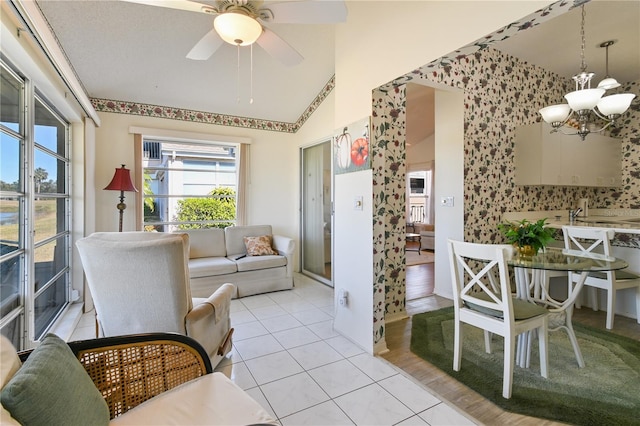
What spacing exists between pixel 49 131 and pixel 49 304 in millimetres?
1602

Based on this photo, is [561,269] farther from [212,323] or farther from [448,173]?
[212,323]

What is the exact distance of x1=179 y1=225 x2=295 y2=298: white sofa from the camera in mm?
3689

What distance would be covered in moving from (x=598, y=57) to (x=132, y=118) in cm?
614

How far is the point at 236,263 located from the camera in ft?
12.7

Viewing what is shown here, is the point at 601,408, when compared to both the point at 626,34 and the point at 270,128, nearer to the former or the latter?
the point at 626,34

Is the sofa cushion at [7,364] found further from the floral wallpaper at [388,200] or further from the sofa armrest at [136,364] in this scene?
the floral wallpaper at [388,200]

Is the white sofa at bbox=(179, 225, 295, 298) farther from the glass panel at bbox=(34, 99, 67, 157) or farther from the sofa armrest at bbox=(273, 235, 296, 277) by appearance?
the glass panel at bbox=(34, 99, 67, 157)

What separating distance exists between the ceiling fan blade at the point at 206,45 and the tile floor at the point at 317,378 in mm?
2209

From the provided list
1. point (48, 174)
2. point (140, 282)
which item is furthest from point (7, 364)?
point (48, 174)

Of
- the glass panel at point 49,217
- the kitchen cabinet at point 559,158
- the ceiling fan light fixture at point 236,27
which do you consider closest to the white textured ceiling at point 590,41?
the kitchen cabinet at point 559,158

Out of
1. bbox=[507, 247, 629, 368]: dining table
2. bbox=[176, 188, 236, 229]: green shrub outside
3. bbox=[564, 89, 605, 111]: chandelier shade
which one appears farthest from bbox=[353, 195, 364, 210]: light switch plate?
bbox=[176, 188, 236, 229]: green shrub outside

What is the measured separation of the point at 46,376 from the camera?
896 millimetres

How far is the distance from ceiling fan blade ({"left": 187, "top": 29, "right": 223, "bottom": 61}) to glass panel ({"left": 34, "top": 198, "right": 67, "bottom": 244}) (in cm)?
174

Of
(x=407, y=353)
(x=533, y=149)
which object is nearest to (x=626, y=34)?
(x=533, y=149)
